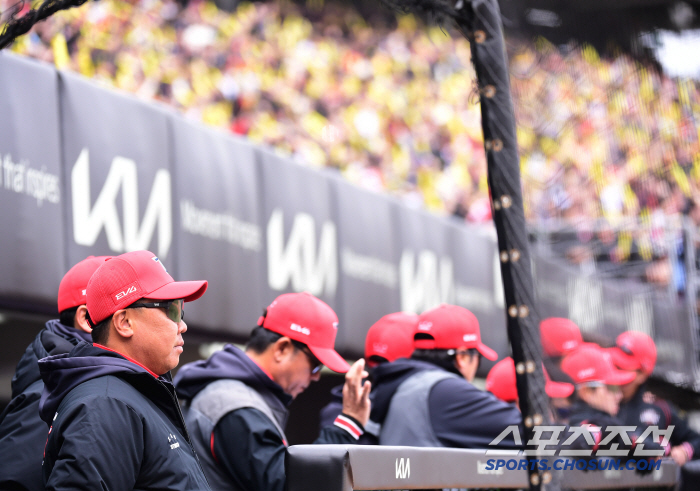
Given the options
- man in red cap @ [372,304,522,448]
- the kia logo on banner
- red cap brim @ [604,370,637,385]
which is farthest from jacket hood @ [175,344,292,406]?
red cap brim @ [604,370,637,385]

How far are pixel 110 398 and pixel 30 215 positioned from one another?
6.17ft

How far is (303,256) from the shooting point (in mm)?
5492

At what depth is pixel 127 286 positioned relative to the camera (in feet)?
7.63

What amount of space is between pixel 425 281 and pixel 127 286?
4.57 metres

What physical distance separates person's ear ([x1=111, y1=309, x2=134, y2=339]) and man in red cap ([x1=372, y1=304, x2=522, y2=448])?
1688mm

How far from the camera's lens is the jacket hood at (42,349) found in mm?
2852

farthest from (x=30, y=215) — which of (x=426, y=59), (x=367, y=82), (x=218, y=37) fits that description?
(x=426, y=59)

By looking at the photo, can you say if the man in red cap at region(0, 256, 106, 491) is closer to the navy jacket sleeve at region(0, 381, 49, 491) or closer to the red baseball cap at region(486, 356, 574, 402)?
the navy jacket sleeve at region(0, 381, 49, 491)

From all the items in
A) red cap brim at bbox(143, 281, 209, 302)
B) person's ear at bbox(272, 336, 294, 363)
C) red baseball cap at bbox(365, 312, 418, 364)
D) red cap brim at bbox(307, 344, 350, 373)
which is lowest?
red baseball cap at bbox(365, 312, 418, 364)

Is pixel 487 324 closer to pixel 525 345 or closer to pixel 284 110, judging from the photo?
pixel 525 345

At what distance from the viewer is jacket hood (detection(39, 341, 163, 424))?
2.17 m

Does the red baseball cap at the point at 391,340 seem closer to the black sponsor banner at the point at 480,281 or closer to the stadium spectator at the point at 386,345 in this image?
the stadium spectator at the point at 386,345

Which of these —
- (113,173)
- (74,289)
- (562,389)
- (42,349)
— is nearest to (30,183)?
(113,173)

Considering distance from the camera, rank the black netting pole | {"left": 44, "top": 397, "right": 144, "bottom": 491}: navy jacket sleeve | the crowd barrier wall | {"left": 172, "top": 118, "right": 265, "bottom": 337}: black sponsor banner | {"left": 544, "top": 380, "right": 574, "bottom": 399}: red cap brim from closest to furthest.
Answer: {"left": 44, "top": 397, "right": 144, "bottom": 491}: navy jacket sleeve, the black netting pole, the crowd barrier wall, {"left": 172, "top": 118, "right": 265, "bottom": 337}: black sponsor banner, {"left": 544, "top": 380, "right": 574, "bottom": 399}: red cap brim
